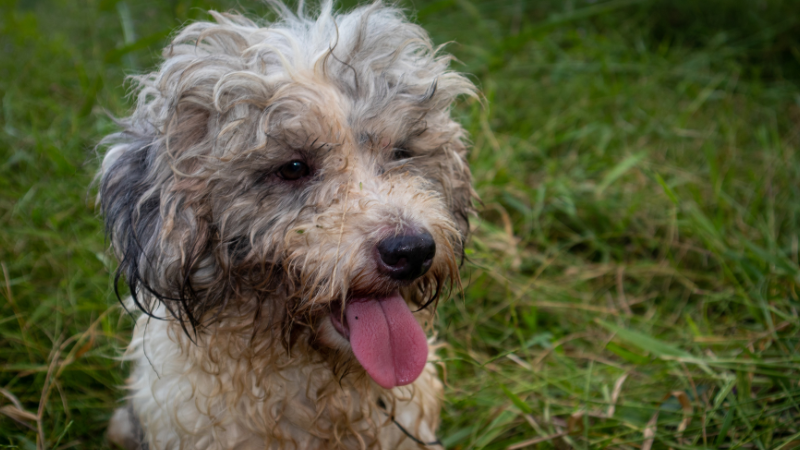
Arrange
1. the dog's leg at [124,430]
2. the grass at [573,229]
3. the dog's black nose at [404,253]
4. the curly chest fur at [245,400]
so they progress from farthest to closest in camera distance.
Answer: the grass at [573,229], the dog's leg at [124,430], the curly chest fur at [245,400], the dog's black nose at [404,253]

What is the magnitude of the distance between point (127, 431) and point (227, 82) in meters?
1.49

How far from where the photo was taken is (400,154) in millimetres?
1958

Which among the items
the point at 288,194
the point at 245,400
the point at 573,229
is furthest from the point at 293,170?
the point at 573,229

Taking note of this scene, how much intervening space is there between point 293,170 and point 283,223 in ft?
0.56

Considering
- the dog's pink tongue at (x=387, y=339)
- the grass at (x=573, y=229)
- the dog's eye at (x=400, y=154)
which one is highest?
the dog's eye at (x=400, y=154)

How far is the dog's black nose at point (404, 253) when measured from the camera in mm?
1603

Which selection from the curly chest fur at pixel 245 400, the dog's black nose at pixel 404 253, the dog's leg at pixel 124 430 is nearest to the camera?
the dog's black nose at pixel 404 253

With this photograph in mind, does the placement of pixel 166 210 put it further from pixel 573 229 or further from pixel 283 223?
pixel 573 229

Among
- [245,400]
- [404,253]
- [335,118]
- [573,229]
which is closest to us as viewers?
[404,253]

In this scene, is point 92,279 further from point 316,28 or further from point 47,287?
point 316,28

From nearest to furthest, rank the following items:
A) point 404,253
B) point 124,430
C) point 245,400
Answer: point 404,253 < point 245,400 < point 124,430

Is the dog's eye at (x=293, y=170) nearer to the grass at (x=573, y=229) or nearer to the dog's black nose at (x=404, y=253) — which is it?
the dog's black nose at (x=404, y=253)

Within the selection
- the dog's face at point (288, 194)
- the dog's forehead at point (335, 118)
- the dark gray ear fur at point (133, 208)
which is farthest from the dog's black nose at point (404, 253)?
the dark gray ear fur at point (133, 208)

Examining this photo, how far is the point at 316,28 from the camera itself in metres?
1.92
